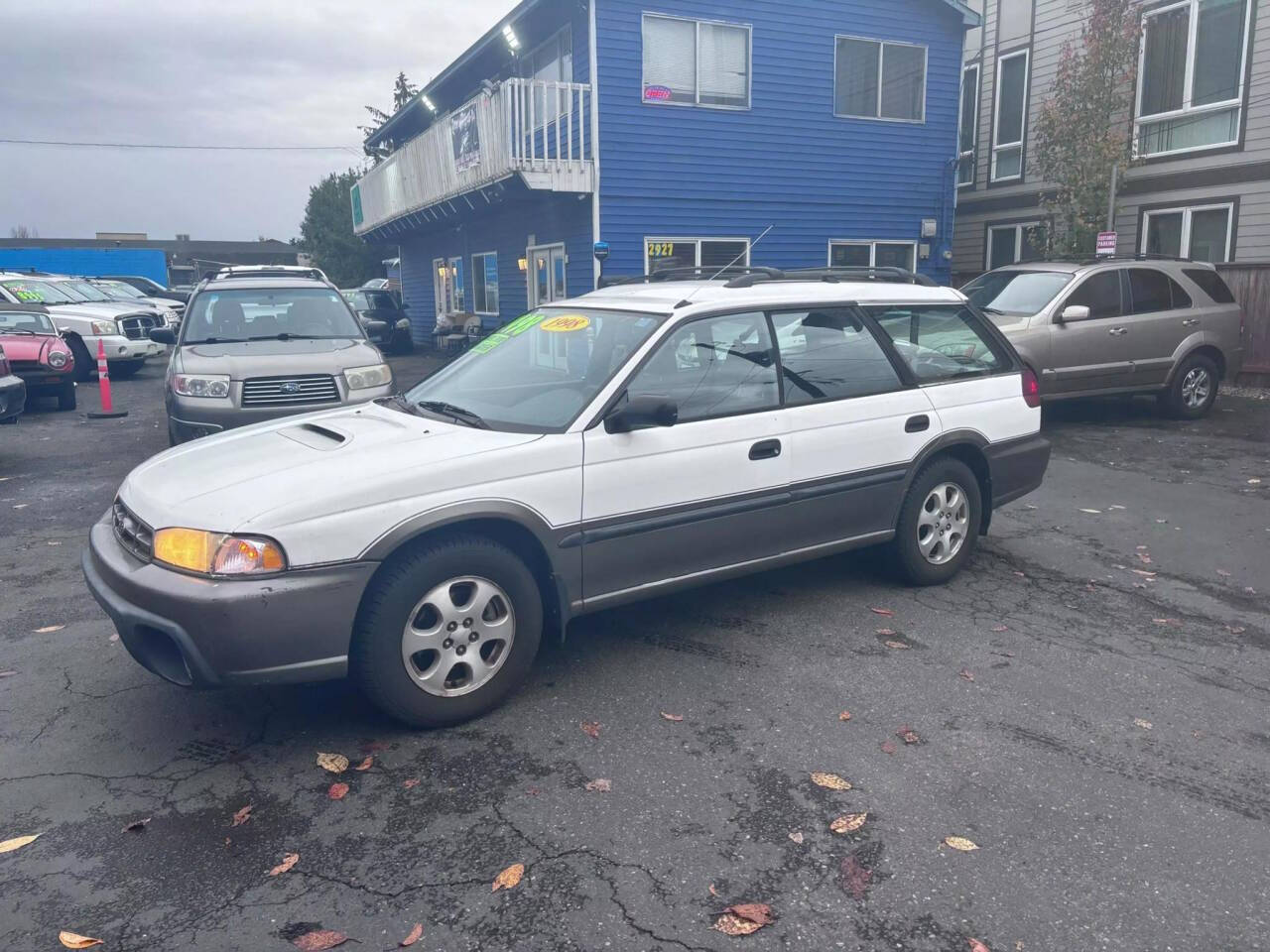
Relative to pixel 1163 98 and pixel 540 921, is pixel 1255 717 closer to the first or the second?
pixel 540 921

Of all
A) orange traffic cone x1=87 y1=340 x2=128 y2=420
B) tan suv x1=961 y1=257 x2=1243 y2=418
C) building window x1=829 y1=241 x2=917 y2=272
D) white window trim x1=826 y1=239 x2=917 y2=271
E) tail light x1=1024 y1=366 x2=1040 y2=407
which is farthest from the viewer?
building window x1=829 y1=241 x2=917 y2=272

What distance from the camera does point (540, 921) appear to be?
278cm

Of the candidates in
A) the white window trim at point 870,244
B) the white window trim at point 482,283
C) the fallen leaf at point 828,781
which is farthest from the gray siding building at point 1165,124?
the fallen leaf at point 828,781

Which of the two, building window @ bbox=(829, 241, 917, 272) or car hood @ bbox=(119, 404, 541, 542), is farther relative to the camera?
building window @ bbox=(829, 241, 917, 272)

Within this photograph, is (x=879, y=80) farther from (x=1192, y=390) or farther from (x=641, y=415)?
(x=641, y=415)

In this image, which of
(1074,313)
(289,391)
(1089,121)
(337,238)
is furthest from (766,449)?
(337,238)

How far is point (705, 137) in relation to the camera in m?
16.2

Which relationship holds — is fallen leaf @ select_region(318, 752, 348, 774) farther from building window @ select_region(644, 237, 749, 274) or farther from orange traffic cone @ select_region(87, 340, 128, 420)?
building window @ select_region(644, 237, 749, 274)

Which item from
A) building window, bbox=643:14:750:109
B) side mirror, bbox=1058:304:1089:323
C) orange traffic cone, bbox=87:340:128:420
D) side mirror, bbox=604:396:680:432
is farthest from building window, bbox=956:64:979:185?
side mirror, bbox=604:396:680:432

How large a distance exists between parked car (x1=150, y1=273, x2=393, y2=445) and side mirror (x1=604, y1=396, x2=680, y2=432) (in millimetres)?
4822

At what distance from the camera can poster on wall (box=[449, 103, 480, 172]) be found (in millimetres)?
16078

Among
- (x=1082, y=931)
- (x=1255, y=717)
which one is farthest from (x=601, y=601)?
(x=1255, y=717)

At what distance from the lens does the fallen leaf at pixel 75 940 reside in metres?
2.69

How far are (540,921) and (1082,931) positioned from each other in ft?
4.88
